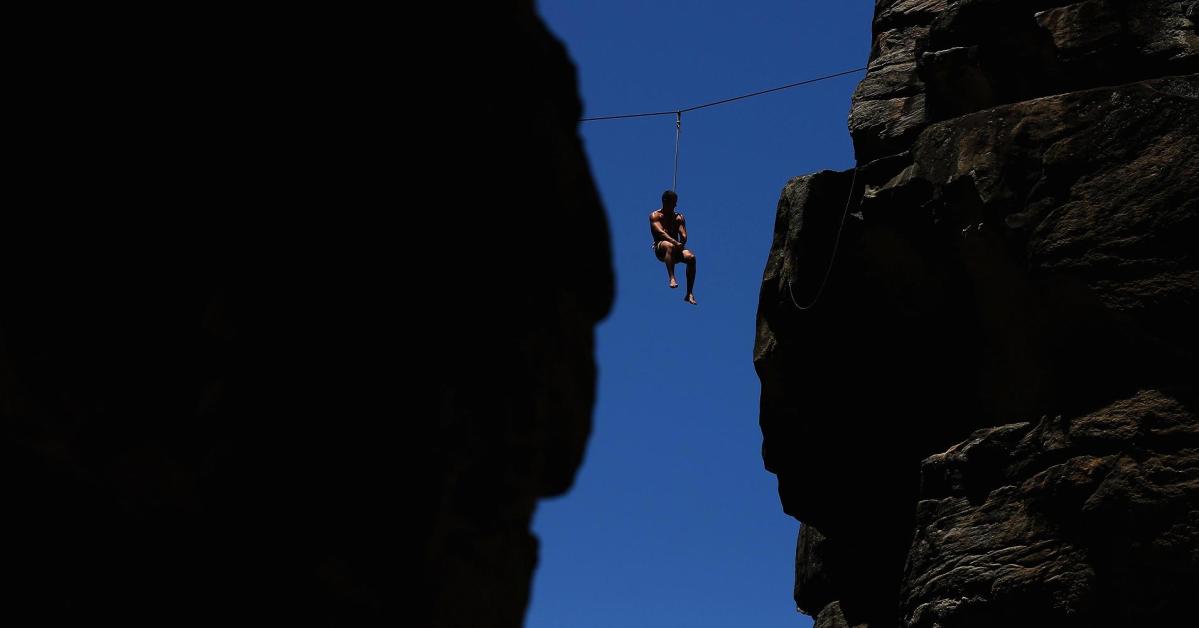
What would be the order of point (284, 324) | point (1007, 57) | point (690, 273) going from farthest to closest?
point (690, 273)
point (1007, 57)
point (284, 324)

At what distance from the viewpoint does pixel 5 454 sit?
507cm

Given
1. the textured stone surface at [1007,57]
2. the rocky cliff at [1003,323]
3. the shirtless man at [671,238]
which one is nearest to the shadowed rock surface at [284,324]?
the rocky cliff at [1003,323]

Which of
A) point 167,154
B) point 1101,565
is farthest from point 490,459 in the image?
point 1101,565

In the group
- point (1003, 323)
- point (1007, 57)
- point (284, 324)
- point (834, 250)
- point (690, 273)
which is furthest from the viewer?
point (690, 273)

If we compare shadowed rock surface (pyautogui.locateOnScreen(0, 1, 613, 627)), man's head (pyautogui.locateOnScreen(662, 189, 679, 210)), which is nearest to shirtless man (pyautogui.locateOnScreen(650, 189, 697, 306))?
man's head (pyautogui.locateOnScreen(662, 189, 679, 210))

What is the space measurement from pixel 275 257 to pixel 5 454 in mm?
1343

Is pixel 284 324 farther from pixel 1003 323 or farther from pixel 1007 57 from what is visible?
pixel 1007 57

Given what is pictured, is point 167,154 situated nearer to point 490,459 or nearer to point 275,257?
point 275,257

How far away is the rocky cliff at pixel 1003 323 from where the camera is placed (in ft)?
52.1

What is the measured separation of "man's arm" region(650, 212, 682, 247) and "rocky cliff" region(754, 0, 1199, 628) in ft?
10.6

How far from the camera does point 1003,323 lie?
17.8 m

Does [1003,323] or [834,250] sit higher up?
[834,250]

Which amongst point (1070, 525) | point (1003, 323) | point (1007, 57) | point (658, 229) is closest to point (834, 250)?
point (1003, 323)

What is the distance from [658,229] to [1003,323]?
27.2ft
